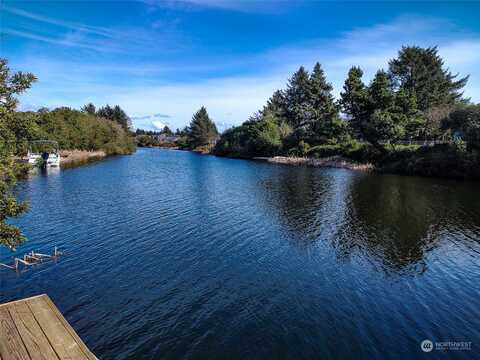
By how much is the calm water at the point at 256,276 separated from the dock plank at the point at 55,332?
6.30 ft

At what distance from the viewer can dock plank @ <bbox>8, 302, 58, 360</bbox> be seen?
7.68 metres

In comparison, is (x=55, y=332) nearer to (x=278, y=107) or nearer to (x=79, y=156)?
(x=79, y=156)

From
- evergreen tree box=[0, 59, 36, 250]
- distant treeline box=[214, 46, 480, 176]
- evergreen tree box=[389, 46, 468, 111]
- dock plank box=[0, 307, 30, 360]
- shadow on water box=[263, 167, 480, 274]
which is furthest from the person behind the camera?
evergreen tree box=[389, 46, 468, 111]

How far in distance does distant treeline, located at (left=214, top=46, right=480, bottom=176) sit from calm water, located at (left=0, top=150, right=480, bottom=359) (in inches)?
970

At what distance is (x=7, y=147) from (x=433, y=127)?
75.0 meters

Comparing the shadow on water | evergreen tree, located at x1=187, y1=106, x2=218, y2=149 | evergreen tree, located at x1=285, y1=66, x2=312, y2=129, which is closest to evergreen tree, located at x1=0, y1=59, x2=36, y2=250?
the shadow on water

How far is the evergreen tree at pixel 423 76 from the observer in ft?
245

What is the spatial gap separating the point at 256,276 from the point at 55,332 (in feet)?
31.2

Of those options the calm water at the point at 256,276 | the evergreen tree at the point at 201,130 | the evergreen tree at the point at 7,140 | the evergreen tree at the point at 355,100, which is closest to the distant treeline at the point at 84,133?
the evergreen tree at the point at 201,130

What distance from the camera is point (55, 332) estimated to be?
8.59 m

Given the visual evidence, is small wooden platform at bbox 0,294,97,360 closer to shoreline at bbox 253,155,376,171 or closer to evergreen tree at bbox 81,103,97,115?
shoreline at bbox 253,155,376,171

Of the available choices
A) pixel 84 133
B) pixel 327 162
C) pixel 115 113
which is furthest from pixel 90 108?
pixel 327 162

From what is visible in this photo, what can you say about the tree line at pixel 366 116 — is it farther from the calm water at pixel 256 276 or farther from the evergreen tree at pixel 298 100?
the calm water at pixel 256 276

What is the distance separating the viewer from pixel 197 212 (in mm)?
27922
